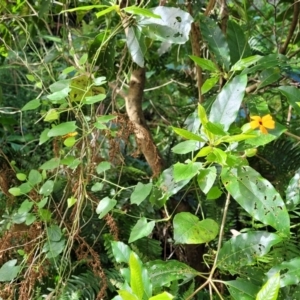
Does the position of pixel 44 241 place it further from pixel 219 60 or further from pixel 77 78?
pixel 219 60

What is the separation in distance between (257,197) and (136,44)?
40 cm

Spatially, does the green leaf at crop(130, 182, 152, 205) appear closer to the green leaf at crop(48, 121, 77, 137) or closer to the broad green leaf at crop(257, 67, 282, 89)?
the green leaf at crop(48, 121, 77, 137)

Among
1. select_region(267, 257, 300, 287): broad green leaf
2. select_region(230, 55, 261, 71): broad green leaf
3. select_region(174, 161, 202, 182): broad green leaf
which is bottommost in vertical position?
select_region(267, 257, 300, 287): broad green leaf

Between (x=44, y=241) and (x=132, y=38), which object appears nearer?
(x=132, y=38)

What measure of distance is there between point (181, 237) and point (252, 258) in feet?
0.41

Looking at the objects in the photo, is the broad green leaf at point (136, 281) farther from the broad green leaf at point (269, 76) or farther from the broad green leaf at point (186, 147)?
the broad green leaf at point (269, 76)

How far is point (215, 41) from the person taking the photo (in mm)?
967

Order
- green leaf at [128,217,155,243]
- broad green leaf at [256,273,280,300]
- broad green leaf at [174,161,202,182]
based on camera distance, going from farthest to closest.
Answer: green leaf at [128,217,155,243] < broad green leaf at [174,161,202,182] < broad green leaf at [256,273,280,300]

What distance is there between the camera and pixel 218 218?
1.13 metres

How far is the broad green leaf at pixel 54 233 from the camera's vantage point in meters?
0.98

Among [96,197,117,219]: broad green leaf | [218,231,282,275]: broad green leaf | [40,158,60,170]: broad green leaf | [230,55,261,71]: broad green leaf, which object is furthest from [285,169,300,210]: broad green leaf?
[40,158,60,170]: broad green leaf

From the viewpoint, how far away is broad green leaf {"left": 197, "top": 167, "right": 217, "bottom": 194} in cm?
73

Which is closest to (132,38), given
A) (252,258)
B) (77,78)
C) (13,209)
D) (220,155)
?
(77,78)

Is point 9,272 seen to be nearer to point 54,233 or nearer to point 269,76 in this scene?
point 54,233
